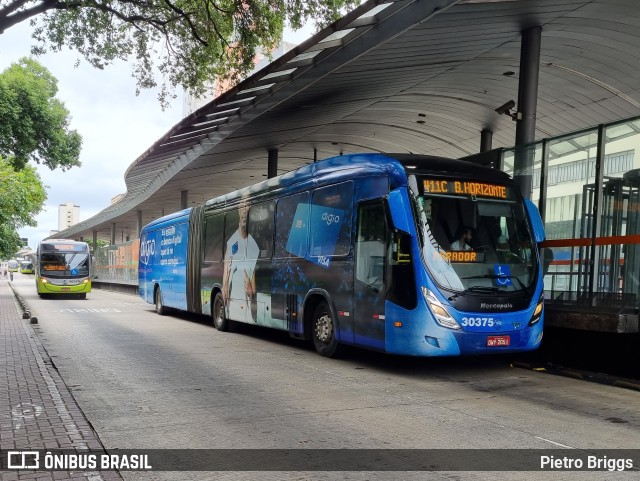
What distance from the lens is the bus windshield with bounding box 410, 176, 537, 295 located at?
27.1ft

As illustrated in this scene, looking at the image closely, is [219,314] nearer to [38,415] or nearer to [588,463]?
[38,415]

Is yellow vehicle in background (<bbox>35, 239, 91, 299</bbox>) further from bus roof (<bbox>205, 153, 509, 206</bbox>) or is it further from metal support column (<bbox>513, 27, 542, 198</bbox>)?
metal support column (<bbox>513, 27, 542, 198</bbox>)

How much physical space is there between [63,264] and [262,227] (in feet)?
65.4

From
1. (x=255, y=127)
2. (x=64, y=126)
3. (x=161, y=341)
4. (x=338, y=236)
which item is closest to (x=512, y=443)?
(x=338, y=236)

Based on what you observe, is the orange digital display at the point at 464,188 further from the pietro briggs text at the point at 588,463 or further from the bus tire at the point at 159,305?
the bus tire at the point at 159,305

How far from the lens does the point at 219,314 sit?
15.1m

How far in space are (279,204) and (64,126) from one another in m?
21.4

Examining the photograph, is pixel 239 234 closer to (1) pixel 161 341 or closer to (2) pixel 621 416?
(1) pixel 161 341

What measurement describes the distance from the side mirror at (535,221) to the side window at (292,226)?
373 cm

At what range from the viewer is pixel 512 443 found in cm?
543

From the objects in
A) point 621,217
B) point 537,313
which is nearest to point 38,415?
point 537,313

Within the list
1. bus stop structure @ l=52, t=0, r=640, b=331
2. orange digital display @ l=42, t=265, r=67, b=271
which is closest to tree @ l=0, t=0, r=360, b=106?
bus stop structure @ l=52, t=0, r=640, b=331

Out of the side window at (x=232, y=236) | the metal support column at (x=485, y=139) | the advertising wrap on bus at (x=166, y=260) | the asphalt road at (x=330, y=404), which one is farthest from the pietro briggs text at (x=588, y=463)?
the metal support column at (x=485, y=139)

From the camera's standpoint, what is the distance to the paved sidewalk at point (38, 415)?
4512 millimetres
